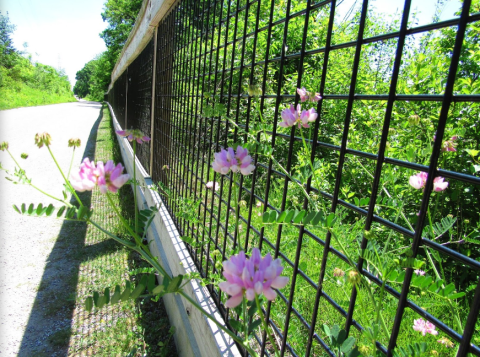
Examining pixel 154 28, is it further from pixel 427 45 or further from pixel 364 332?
pixel 364 332

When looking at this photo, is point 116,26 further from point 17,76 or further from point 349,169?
point 349,169

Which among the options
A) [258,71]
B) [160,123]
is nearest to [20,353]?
[160,123]

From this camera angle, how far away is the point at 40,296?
2.56 meters

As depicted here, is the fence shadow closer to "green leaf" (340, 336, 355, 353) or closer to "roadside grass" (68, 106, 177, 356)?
"roadside grass" (68, 106, 177, 356)

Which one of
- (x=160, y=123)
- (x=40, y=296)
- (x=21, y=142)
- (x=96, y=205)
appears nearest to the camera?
(x=40, y=296)

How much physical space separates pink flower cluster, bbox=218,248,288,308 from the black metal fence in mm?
241

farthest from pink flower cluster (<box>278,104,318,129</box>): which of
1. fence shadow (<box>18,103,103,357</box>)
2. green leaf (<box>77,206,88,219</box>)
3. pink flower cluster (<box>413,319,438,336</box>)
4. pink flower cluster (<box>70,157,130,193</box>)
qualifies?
fence shadow (<box>18,103,103,357</box>)

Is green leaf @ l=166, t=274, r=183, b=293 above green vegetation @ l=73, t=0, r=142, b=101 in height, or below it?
below

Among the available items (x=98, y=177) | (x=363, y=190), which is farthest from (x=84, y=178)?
(x=363, y=190)

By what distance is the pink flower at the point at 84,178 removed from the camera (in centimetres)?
74

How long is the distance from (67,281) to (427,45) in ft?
11.2

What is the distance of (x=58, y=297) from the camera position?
2549 mm

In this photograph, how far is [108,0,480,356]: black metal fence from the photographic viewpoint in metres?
0.69

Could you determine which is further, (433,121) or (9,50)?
(9,50)
